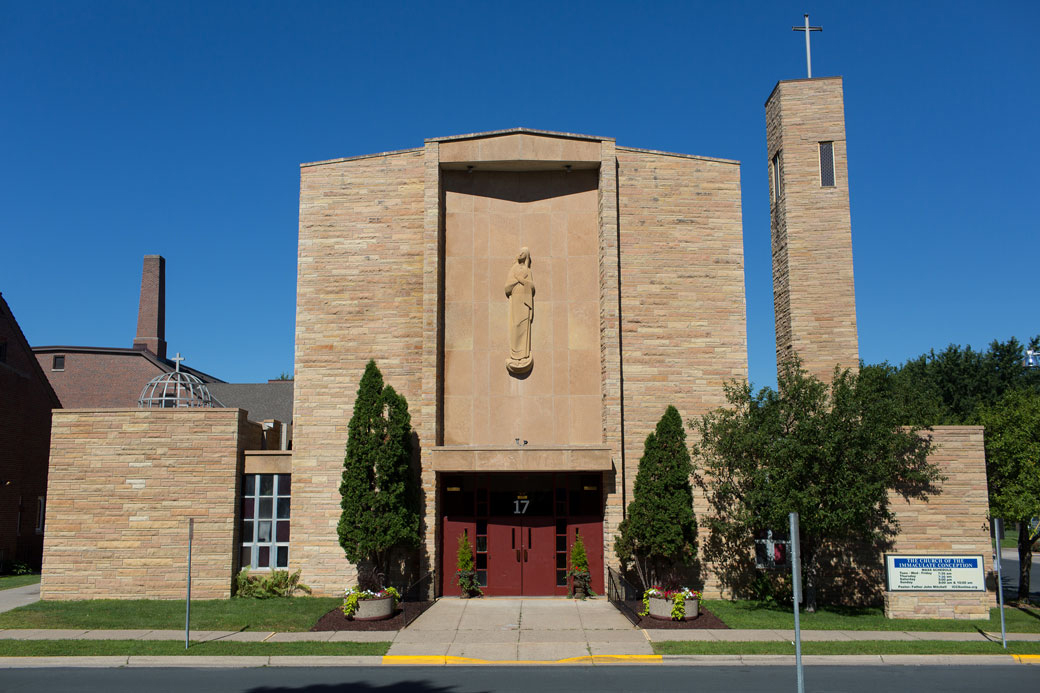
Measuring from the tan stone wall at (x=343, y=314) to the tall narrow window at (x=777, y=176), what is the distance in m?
10.6

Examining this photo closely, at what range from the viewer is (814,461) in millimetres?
19000

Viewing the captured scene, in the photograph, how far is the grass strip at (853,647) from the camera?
15406mm

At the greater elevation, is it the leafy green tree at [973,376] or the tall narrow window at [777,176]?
the tall narrow window at [777,176]

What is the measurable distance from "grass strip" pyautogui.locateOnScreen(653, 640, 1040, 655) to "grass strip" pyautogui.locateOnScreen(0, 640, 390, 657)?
597 centimetres

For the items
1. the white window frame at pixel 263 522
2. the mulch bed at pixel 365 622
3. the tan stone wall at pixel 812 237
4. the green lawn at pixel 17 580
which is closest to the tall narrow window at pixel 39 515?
the green lawn at pixel 17 580

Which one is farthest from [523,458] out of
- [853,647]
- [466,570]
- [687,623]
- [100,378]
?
[100,378]

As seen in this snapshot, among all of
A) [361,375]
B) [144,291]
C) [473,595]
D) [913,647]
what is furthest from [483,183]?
[144,291]

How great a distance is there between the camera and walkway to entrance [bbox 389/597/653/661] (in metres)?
15.8

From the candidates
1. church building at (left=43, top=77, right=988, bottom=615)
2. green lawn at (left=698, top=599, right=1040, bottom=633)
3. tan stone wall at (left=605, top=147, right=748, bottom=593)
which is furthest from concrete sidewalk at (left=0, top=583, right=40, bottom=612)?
green lawn at (left=698, top=599, right=1040, bottom=633)

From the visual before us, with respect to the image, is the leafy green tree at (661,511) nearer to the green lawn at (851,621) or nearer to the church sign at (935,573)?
the green lawn at (851,621)

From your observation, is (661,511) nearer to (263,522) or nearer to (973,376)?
(263,522)

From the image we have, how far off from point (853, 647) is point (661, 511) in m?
5.88

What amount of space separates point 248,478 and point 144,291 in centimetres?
3108

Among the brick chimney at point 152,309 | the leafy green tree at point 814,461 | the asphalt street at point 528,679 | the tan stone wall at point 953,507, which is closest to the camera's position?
the asphalt street at point 528,679
